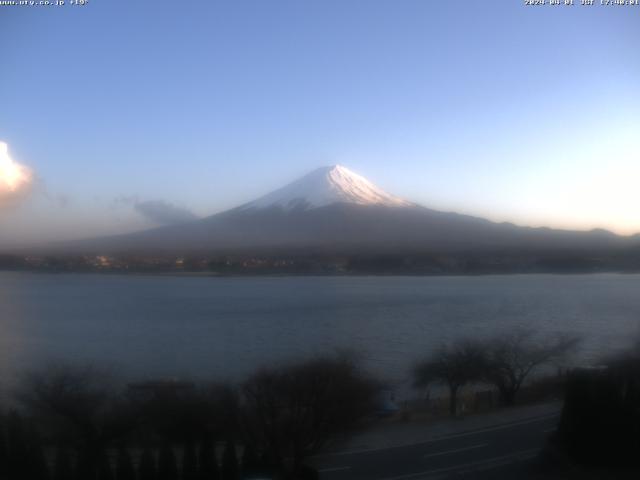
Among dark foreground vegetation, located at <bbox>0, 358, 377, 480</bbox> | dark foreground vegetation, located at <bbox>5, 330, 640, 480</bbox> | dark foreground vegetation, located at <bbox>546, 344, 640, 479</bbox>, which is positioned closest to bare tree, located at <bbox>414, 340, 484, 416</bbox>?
dark foreground vegetation, located at <bbox>5, 330, 640, 480</bbox>

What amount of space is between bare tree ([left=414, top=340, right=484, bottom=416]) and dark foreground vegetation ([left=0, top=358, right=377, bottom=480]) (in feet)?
8.35

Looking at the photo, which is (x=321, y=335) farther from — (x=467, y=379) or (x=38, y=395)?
(x=38, y=395)

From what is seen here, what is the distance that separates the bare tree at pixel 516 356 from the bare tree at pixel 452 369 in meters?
0.16

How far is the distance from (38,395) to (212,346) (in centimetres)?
495

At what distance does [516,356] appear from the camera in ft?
29.9

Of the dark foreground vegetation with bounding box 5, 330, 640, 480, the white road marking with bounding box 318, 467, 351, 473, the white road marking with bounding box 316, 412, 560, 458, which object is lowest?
the white road marking with bounding box 316, 412, 560, 458

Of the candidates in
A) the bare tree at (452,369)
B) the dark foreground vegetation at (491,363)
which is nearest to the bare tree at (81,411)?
the dark foreground vegetation at (491,363)

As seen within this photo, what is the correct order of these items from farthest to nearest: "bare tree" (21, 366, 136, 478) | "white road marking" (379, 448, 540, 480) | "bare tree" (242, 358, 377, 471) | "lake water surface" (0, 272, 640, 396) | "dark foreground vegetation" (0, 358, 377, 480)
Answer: "lake water surface" (0, 272, 640, 396) → "bare tree" (242, 358, 377, 471) → "bare tree" (21, 366, 136, 478) → "white road marking" (379, 448, 540, 480) → "dark foreground vegetation" (0, 358, 377, 480)

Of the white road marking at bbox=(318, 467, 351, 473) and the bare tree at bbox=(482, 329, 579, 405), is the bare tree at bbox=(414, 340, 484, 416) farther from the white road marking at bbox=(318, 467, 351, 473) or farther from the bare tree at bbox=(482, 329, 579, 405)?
the white road marking at bbox=(318, 467, 351, 473)

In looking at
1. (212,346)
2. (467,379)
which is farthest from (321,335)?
(467,379)

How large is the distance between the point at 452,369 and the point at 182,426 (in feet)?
14.9

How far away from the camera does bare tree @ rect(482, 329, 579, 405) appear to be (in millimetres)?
8406

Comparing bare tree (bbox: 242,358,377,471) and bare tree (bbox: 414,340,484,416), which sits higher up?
bare tree (bbox: 242,358,377,471)

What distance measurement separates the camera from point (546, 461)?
5.07 m
